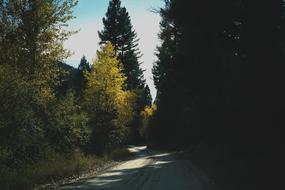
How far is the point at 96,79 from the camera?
43.2m

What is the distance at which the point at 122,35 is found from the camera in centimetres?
6588

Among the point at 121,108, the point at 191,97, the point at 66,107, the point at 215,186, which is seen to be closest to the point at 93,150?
the point at 121,108

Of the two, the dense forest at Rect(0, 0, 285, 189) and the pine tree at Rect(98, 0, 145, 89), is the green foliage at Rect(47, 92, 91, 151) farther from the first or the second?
the pine tree at Rect(98, 0, 145, 89)

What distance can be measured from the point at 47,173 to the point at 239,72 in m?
10.6

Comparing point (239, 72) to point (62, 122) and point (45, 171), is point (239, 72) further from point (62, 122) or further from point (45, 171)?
point (45, 171)

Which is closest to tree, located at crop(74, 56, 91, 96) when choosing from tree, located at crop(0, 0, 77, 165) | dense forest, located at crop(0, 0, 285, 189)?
dense forest, located at crop(0, 0, 285, 189)

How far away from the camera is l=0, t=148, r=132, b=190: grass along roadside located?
690 inches

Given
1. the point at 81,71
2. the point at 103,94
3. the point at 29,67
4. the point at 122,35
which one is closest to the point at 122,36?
the point at 122,35

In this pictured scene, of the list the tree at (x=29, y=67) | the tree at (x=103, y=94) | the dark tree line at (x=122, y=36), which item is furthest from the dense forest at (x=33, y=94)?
the dark tree line at (x=122, y=36)

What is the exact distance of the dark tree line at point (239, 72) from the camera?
14805mm

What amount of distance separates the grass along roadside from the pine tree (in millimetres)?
34903

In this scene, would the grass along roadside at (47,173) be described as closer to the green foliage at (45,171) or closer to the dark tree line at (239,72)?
the green foliage at (45,171)

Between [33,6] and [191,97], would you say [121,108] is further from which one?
[33,6]

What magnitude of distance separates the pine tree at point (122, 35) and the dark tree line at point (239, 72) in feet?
118
